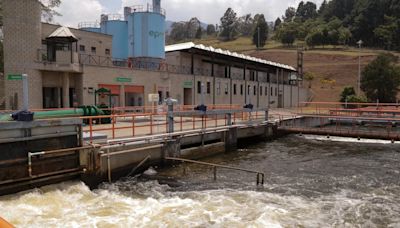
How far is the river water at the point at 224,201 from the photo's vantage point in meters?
9.42

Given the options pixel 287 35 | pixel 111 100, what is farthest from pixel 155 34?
pixel 287 35

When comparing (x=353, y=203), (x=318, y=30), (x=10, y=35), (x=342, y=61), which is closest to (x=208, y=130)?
(x=353, y=203)

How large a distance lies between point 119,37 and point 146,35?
4.07 meters

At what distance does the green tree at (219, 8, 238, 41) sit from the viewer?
173562mm

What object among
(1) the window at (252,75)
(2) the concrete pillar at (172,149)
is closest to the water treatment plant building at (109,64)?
(1) the window at (252,75)

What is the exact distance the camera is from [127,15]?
1575 inches

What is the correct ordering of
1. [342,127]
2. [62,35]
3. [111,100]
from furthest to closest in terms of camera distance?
1. [342,127]
2. [111,100]
3. [62,35]

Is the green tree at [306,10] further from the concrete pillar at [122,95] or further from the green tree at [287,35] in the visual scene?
the concrete pillar at [122,95]

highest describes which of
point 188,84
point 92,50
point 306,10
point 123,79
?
point 306,10

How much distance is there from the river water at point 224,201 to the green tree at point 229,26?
161567mm

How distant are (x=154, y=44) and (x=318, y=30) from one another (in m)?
98.0

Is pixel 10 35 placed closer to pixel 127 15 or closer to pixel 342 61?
pixel 127 15

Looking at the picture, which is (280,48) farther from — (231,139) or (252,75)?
(231,139)

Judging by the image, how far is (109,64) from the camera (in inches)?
1253
